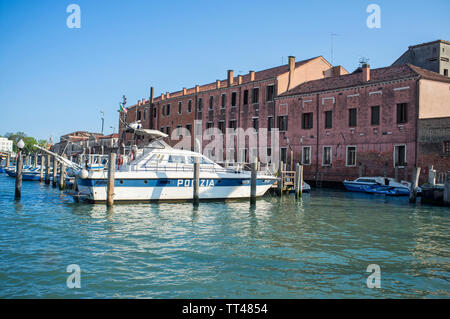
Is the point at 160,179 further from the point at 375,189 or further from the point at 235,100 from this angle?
the point at 235,100

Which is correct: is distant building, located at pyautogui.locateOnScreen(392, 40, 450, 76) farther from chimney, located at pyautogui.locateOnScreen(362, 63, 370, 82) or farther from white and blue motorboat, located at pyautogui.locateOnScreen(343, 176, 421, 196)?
white and blue motorboat, located at pyautogui.locateOnScreen(343, 176, 421, 196)

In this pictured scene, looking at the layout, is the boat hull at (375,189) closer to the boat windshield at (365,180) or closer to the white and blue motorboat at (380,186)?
the white and blue motorboat at (380,186)

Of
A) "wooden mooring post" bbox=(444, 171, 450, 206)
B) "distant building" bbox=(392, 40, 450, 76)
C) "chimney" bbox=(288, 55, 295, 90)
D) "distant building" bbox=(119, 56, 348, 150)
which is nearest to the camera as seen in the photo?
"wooden mooring post" bbox=(444, 171, 450, 206)

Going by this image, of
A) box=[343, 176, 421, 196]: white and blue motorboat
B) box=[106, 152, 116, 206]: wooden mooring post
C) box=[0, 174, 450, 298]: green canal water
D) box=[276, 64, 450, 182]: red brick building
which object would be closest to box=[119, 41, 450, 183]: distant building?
box=[276, 64, 450, 182]: red brick building

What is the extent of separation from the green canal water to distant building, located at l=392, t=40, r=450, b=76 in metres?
24.5

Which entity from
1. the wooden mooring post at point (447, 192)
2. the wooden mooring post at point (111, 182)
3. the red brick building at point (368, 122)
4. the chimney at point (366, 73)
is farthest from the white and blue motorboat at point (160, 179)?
the chimney at point (366, 73)

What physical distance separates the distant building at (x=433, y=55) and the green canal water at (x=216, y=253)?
80.3 feet

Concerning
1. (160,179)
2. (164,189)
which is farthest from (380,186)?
(160,179)

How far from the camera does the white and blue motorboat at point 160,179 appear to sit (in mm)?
15289

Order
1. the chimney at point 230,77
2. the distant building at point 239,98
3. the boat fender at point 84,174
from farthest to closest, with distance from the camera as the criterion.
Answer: the chimney at point 230,77
the distant building at point 239,98
the boat fender at point 84,174

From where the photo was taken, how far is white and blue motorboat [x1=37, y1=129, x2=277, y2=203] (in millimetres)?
15289

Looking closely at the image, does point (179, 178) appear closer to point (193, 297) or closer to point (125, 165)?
point (125, 165)

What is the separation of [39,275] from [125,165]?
10.2 m

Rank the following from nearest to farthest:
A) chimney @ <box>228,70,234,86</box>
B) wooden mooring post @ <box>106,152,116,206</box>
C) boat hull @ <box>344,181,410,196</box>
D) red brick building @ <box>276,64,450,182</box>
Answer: wooden mooring post @ <box>106,152,116,206</box> < boat hull @ <box>344,181,410,196</box> < red brick building @ <box>276,64,450,182</box> < chimney @ <box>228,70,234,86</box>
